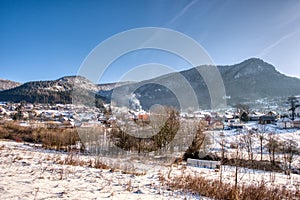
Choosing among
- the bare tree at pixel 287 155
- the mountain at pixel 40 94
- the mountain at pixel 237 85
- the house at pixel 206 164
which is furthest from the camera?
the mountain at pixel 237 85

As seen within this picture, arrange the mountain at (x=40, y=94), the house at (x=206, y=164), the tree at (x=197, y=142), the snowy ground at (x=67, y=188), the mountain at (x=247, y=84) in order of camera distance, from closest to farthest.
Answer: the snowy ground at (x=67, y=188)
the house at (x=206, y=164)
the tree at (x=197, y=142)
the mountain at (x=40, y=94)
the mountain at (x=247, y=84)

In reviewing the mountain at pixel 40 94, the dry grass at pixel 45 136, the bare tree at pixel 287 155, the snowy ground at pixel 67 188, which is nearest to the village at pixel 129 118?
the dry grass at pixel 45 136

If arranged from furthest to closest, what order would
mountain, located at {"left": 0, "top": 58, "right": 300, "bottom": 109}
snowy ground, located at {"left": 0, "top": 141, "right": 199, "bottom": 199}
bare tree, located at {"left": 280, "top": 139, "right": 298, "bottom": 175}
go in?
mountain, located at {"left": 0, "top": 58, "right": 300, "bottom": 109}, bare tree, located at {"left": 280, "top": 139, "right": 298, "bottom": 175}, snowy ground, located at {"left": 0, "top": 141, "right": 199, "bottom": 199}

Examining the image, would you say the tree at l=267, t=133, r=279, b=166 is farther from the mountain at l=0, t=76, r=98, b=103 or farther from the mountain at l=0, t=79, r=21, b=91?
the mountain at l=0, t=79, r=21, b=91

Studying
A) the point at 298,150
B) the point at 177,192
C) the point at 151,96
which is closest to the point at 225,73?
the point at 151,96

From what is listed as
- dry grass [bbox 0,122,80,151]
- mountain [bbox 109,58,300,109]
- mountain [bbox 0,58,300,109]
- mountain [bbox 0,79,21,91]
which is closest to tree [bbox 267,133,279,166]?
dry grass [bbox 0,122,80,151]

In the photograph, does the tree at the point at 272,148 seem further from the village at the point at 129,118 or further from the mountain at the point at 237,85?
the mountain at the point at 237,85

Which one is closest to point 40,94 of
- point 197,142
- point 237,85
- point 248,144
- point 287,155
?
point 197,142

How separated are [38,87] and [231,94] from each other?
113 metres

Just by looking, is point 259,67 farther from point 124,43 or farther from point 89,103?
point 124,43

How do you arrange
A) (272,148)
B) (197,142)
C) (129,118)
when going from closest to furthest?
(197,142) < (129,118) < (272,148)

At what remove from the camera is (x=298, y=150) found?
21.7 metres

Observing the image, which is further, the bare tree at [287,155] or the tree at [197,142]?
the tree at [197,142]

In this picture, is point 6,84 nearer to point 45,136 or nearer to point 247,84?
point 45,136
